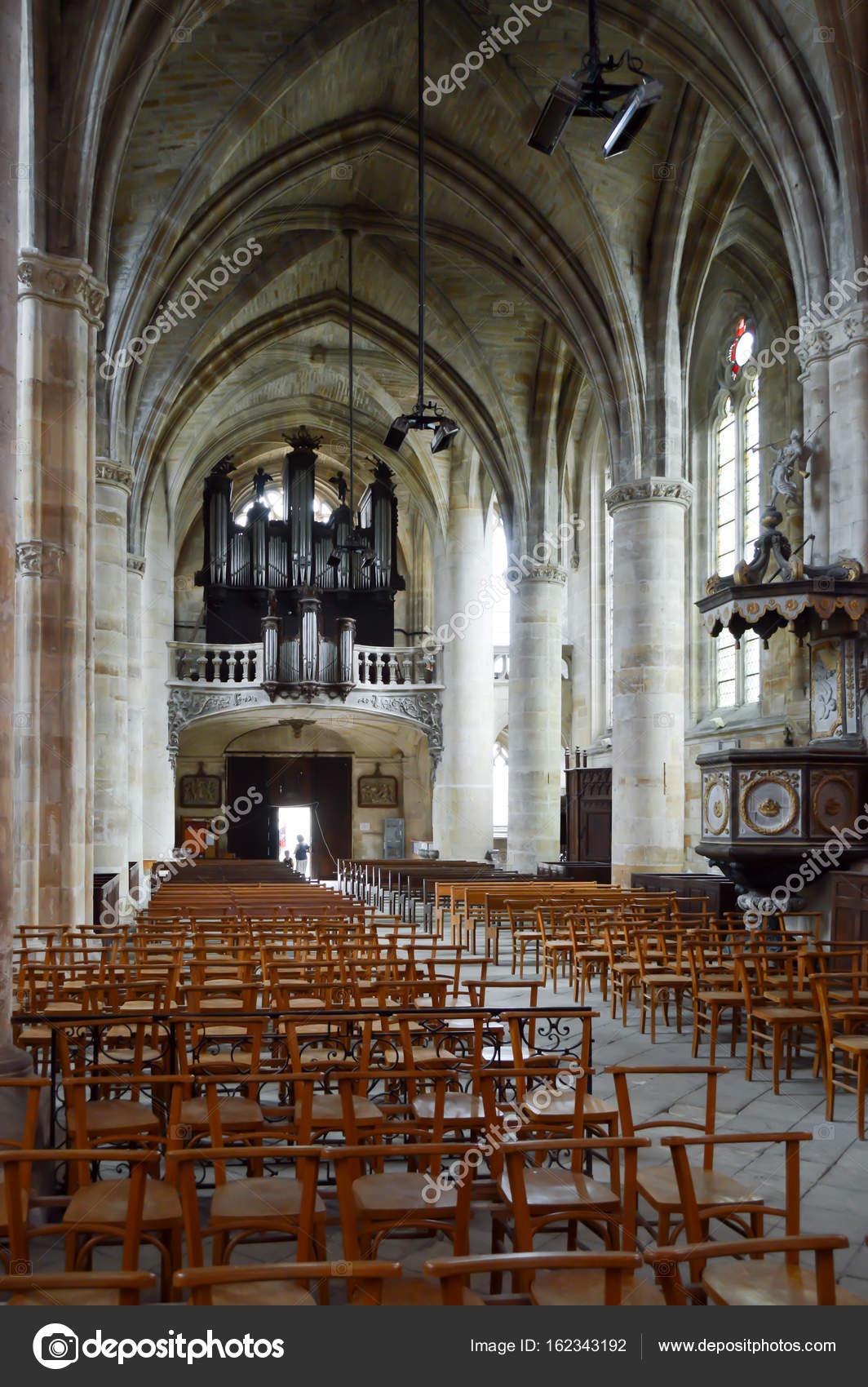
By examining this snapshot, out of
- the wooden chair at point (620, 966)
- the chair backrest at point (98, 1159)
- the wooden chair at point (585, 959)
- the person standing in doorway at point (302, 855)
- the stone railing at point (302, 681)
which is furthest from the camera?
the person standing in doorway at point (302, 855)

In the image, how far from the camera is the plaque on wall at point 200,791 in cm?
3269

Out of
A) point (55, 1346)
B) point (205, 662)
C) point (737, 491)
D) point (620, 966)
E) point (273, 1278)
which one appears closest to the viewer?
point (273, 1278)

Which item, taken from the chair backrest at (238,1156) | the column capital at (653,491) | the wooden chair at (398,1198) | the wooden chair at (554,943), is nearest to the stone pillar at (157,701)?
the column capital at (653,491)

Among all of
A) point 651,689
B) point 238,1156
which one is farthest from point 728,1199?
point 651,689

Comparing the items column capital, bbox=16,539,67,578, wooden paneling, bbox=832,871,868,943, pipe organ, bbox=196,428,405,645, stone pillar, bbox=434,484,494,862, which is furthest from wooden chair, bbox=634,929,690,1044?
pipe organ, bbox=196,428,405,645

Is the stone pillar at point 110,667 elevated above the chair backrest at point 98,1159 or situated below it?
above

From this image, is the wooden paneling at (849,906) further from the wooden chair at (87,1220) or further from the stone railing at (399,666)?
the stone railing at (399,666)

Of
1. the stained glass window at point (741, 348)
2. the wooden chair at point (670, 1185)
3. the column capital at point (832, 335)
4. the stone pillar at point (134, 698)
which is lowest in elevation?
the wooden chair at point (670, 1185)

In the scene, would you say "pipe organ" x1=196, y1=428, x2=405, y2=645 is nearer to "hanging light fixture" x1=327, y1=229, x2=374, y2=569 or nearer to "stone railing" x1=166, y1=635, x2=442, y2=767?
"hanging light fixture" x1=327, y1=229, x2=374, y2=569

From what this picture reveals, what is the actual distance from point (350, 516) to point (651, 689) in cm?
1012

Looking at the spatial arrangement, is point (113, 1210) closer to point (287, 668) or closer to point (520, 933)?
point (520, 933)

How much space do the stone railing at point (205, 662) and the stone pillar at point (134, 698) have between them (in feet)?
16.5

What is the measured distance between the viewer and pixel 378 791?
3350 cm

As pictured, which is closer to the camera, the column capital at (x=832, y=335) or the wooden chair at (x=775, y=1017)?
the wooden chair at (x=775, y=1017)
